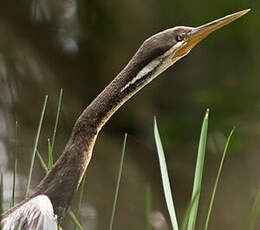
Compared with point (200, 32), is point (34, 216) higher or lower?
lower

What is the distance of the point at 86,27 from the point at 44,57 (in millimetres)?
241

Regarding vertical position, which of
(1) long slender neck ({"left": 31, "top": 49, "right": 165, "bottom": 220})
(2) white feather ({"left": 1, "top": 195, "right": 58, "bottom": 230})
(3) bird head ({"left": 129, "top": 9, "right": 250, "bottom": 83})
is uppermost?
(3) bird head ({"left": 129, "top": 9, "right": 250, "bottom": 83})

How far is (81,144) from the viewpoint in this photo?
969mm

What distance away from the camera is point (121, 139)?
2834 mm

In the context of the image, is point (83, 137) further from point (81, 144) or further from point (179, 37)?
point (179, 37)

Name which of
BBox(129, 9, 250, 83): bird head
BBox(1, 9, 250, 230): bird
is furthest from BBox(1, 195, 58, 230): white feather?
BBox(129, 9, 250, 83): bird head

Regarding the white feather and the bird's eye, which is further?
the bird's eye

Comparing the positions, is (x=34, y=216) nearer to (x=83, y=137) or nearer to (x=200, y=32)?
(x=83, y=137)

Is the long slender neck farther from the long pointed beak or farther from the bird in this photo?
the long pointed beak

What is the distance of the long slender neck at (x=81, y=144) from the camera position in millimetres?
959


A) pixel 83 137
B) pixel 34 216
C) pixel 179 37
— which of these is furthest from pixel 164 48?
pixel 34 216

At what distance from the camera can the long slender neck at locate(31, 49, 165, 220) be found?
0.96 metres

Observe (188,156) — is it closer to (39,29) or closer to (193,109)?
(193,109)

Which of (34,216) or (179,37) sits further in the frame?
(179,37)
